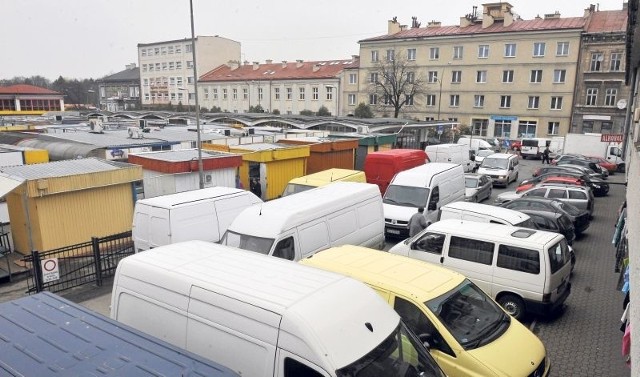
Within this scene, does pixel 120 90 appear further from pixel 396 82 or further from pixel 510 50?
pixel 510 50

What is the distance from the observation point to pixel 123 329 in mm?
4551

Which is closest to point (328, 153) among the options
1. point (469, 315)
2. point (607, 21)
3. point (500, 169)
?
point (500, 169)

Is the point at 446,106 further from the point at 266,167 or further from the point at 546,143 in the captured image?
the point at 266,167

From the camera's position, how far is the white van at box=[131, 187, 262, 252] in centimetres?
1037

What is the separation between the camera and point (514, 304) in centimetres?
841

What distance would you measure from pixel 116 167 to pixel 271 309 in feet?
36.9

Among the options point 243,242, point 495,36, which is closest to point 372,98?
point 495,36

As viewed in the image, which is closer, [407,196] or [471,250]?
[471,250]

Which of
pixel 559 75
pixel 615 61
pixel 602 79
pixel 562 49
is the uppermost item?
pixel 562 49

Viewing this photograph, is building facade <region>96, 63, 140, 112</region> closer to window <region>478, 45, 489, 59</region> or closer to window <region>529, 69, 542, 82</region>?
window <region>478, 45, 489, 59</region>

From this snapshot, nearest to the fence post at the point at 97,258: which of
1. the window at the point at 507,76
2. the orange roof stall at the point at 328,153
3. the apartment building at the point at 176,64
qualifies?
the orange roof stall at the point at 328,153

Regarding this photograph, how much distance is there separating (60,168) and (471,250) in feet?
38.4

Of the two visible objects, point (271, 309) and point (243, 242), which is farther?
point (243, 242)

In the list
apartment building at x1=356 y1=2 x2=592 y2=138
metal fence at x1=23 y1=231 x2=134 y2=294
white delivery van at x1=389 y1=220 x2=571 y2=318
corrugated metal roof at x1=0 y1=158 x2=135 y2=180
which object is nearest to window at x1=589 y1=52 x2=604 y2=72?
apartment building at x1=356 y1=2 x2=592 y2=138
